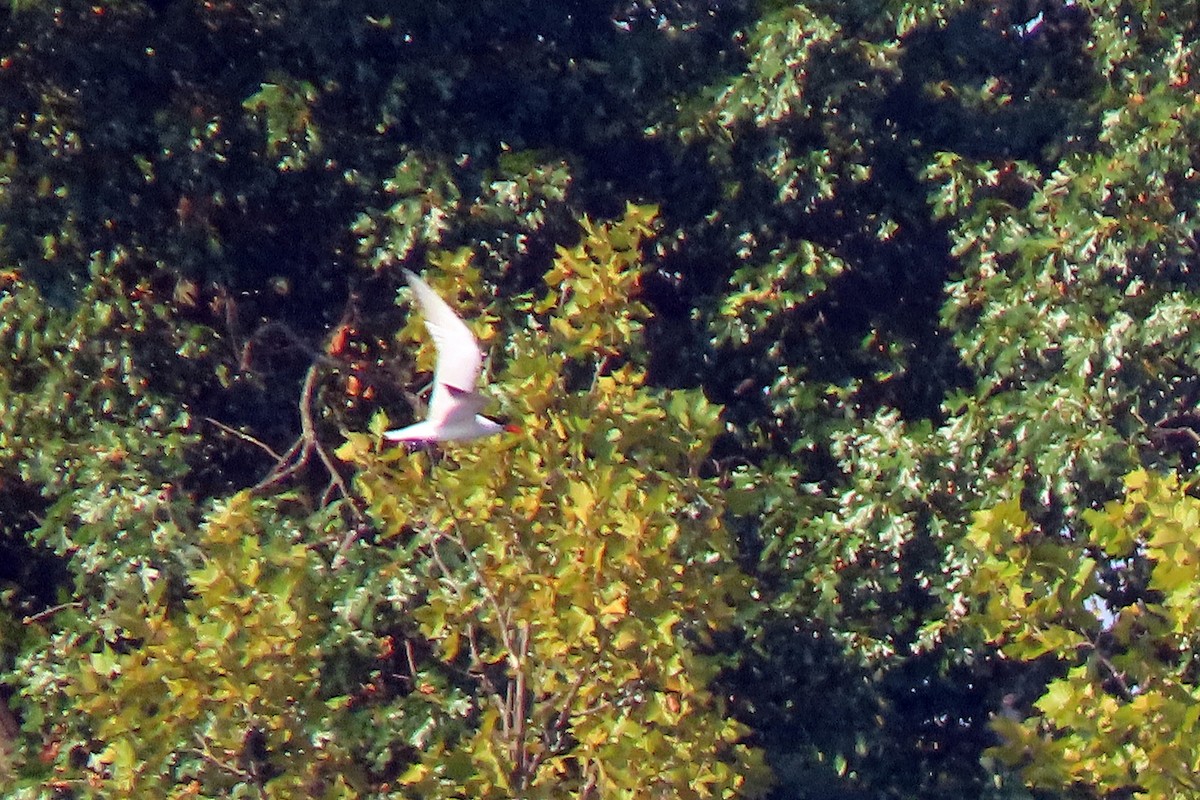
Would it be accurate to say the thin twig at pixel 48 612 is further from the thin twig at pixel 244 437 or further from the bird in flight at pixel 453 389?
the bird in flight at pixel 453 389

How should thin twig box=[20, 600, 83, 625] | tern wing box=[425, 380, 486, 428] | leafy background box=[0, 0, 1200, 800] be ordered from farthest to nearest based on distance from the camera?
1. thin twig box=[20, 600, 83, 625]
2. leafy background box=[0, 0, 1200, 800]
3. tern wing box=[425, 380, 486, 428]

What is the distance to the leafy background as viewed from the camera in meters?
5.93

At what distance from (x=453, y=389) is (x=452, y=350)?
Result: 131 mm

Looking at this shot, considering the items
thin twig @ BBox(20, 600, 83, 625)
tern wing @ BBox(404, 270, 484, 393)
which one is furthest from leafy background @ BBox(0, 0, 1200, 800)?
tern wing @ BBox(404, 270, 484, 393)

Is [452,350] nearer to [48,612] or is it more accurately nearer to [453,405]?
[453,405]

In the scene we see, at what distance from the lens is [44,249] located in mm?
6062

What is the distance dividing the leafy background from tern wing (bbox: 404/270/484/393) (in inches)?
10.6

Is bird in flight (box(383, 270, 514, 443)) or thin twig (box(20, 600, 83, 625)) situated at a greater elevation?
bird in flight (box(383, 270, 514, 443))

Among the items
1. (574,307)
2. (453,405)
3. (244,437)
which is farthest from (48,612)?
(574,307)

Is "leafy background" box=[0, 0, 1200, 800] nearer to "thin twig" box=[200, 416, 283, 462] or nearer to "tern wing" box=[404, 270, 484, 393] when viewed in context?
"thin twig" box=[200, 416, 283, 462]

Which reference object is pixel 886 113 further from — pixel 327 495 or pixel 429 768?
pixel 429 768

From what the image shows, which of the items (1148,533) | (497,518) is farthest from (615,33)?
(1148,533)

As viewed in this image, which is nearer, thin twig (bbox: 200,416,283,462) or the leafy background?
the leafy background

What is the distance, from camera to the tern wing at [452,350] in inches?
190
